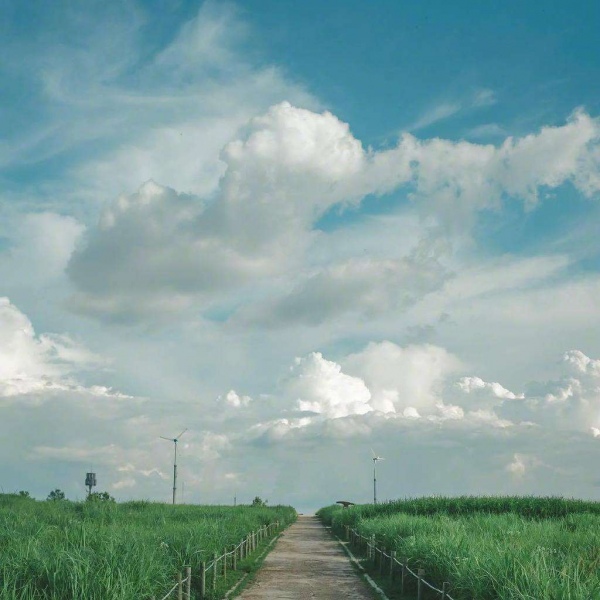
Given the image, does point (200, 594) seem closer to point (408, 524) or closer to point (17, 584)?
point (17, 584)

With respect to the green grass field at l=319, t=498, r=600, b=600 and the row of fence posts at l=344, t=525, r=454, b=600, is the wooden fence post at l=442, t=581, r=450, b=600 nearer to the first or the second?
the row of fence posts at l=344, t=525, r=454, b=600

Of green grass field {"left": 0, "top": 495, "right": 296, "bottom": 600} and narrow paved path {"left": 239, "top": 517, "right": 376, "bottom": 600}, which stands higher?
green grass field {"left": 0, "top": 495, "right": 296, "bottom": 600}

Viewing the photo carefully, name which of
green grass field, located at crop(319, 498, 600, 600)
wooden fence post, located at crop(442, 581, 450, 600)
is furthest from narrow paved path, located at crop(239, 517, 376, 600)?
wooden fence post, located at crop(442, 581, 450, 600)

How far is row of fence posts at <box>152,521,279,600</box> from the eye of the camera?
1582 centimetres

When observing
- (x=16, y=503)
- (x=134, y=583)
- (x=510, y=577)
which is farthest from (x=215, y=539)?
(x=16, y=503)

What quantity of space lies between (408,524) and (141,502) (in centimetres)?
2898

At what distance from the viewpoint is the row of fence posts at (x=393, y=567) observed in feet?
53.8

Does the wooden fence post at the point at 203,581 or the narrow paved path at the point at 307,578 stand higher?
the wooden fence post at the point at 203,581

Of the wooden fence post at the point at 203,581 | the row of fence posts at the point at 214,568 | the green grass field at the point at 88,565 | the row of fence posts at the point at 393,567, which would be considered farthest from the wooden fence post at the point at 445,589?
the wooden fence post at the point at 203,581

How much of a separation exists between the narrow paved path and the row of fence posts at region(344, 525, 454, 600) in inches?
38.5

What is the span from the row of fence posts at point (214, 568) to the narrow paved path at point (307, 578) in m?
0.98

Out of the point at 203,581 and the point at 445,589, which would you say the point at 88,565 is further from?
the point at 445,589

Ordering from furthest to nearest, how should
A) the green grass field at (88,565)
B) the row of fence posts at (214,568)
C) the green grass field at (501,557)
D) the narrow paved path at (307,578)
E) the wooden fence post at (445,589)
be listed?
the narrow paved path at (307,578), the row of fence posts at (214,568), the wooden fence post at (445,589), the green grass field at (501,557), the green grass field at (88,565)

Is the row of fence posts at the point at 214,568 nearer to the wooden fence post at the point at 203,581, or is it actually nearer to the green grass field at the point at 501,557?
the wooden fence post at the point at 203,581
